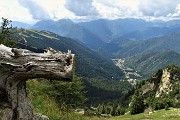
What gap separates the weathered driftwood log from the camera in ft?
29.5

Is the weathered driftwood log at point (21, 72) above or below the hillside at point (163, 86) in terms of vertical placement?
below

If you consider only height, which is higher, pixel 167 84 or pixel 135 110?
pixel 167 84

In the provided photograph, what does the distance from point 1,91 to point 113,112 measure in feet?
408

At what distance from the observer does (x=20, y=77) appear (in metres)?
9.34

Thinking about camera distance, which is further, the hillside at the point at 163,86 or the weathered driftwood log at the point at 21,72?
the hillside at the point at 163,86

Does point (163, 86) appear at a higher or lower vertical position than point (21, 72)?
higher

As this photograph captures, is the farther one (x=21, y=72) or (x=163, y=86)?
(x=163, y=86)

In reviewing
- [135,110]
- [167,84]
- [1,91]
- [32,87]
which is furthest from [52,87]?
[167,84]

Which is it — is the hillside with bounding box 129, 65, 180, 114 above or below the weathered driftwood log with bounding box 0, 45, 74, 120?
above

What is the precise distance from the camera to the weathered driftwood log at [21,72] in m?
9.00

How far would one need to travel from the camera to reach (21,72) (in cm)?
913

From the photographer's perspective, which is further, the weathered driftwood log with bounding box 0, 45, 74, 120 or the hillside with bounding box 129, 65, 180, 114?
the hillside with bounding box 129, 65, 180, 114

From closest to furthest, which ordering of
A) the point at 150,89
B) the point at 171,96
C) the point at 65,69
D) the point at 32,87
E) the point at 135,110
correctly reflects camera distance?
the point at 65,69 → the point at 32,87 → the point at 135,110 → the point at 171,96 → the point at 150,89

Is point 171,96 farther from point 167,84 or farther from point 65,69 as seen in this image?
point 65,69
